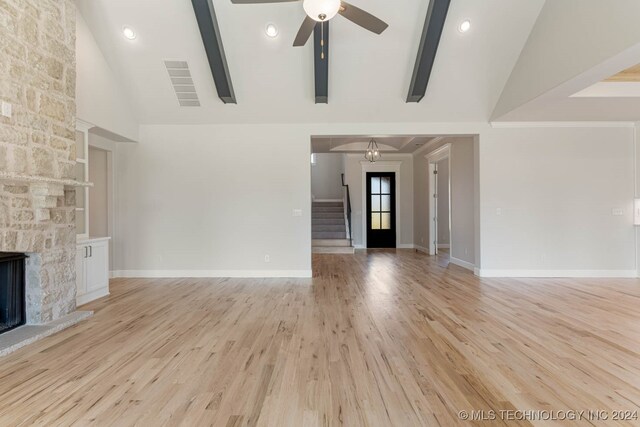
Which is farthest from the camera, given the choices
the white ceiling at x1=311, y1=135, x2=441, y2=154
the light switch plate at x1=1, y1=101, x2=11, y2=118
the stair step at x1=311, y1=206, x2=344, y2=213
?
the stair step at x1=311, y1=206, x2=344, y2=213

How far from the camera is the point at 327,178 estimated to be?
1294cm

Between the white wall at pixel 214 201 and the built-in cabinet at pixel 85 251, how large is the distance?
1.25 metres

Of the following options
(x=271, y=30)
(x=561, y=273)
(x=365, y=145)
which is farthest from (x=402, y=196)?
(x=271, y=30)

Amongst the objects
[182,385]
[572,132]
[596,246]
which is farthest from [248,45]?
[596,246]

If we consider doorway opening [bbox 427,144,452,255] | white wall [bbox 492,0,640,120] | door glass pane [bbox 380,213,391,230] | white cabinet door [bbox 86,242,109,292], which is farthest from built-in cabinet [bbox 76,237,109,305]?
door glass pane [bbox 380,213,391,230]

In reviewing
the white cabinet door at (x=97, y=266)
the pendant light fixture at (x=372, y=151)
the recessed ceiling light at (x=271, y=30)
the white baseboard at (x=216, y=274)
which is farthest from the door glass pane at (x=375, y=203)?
the white cabinet door at (x=97, y=266)

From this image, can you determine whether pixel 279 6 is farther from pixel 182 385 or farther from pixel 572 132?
pixel 572 132

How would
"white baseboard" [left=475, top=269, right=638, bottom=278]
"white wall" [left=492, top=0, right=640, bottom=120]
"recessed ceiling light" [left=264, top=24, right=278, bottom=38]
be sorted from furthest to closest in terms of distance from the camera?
"white baseboard" [left=475, top=269, right=638, bottom=278], "recessed ceiling light" [left=264, top=24, right=278, bottom=38], "white wall" [left=492, top=0, right=640, bottom=120]

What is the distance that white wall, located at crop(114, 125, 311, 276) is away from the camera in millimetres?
5871

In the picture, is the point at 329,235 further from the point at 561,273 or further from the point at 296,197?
the point at 561,273

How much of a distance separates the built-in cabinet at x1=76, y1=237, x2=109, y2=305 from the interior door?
23.5 feet

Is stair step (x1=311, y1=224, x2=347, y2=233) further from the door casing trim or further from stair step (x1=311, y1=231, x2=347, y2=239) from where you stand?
the door casing trim

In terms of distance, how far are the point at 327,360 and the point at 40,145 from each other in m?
3.38

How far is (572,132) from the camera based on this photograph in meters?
5.73
